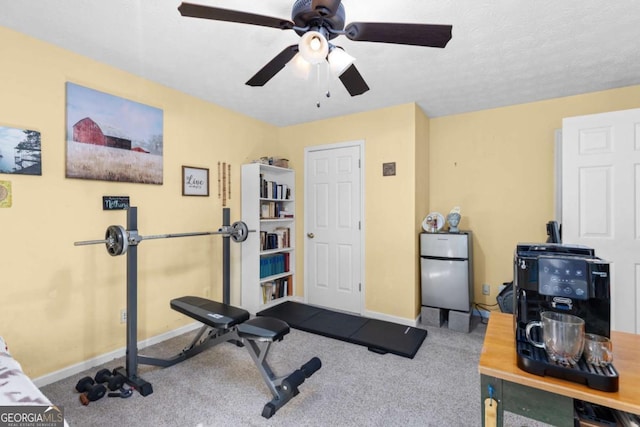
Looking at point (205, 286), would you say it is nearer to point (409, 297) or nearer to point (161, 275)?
point (161, 275)

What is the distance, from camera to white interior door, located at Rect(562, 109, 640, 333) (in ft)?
7.76

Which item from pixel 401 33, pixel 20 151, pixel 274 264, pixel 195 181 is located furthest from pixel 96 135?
pixel 401 33

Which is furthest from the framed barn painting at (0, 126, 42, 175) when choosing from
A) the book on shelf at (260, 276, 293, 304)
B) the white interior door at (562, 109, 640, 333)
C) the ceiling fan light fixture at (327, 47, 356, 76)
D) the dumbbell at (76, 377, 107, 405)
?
the white interior door at (562, 109, 640, 333)

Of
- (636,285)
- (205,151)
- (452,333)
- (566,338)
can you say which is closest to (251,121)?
(205,151)

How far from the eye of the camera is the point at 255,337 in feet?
6.37

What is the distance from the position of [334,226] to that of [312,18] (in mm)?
2708

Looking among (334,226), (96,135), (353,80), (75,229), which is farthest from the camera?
(334,226)

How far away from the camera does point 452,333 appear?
10.2 feet

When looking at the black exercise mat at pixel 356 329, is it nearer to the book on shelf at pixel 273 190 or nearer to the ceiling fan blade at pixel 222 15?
the book on shelf at pixel 273 190

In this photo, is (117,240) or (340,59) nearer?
(340,59)

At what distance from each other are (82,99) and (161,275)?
1.65 m

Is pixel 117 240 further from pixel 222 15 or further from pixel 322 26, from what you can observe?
pixel 322 26

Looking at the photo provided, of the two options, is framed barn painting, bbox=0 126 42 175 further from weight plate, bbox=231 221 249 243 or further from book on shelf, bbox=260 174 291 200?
book on shelf, bbox=260 174 291 200

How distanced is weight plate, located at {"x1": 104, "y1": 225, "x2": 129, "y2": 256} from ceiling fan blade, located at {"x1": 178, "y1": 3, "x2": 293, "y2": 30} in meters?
1.49
